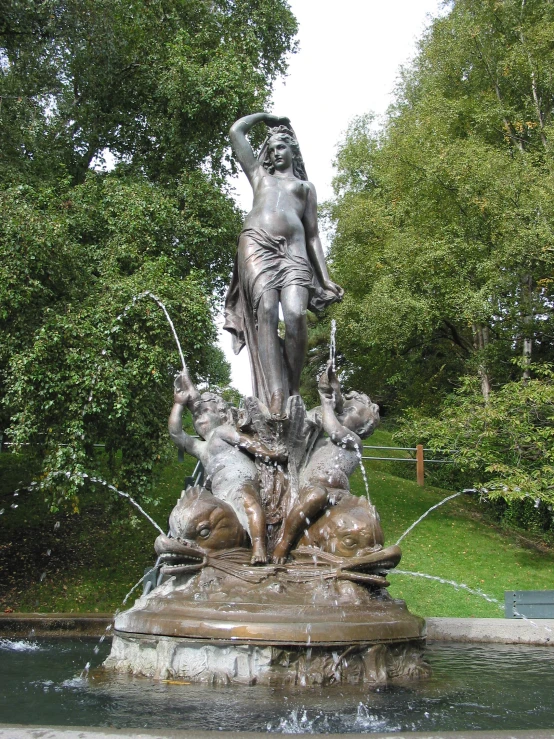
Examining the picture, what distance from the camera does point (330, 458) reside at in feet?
21.4

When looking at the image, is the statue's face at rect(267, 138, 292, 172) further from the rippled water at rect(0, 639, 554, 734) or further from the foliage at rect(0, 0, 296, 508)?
the foliage at rect(0, 0, 296, 508)

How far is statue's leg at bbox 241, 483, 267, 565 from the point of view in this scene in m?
5.54

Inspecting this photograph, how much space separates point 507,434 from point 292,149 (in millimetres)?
10194

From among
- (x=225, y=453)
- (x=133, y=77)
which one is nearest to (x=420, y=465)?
(x=133, y=77)

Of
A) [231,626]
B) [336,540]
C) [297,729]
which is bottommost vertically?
[297,729]

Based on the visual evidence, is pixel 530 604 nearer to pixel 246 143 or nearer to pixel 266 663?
pixel 266 663

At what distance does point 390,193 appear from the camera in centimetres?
2506

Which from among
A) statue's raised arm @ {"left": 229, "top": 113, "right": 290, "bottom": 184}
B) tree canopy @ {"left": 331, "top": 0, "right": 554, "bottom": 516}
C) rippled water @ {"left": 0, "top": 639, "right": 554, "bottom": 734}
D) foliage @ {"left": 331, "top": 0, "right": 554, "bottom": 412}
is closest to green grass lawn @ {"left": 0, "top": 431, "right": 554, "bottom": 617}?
tree canopy @ {"left": 331, "top": 0, "right": 554, "bottom": 516}

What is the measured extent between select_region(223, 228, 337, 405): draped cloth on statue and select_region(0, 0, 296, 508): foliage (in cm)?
479

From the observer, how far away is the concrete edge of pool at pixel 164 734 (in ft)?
9.86

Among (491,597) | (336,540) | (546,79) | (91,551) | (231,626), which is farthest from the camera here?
(546,79)

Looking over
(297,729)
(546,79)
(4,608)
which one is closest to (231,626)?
(297,729)

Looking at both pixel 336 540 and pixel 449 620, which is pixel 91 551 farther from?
pixel 336 540

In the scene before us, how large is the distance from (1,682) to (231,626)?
178 cm
